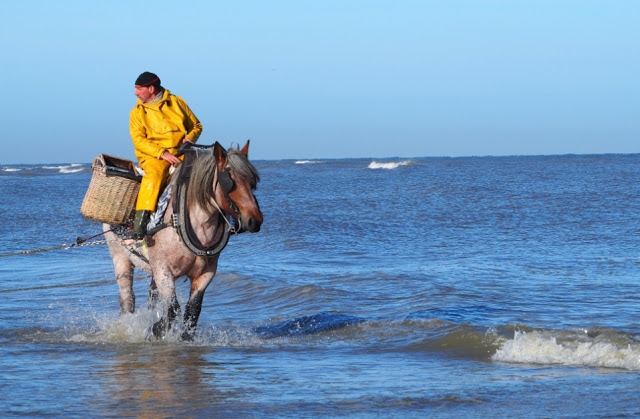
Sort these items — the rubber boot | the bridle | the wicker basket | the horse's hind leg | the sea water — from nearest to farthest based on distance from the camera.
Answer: the sea water
the bridle
the rubber boot
the wicker basket
the horse's hind leg

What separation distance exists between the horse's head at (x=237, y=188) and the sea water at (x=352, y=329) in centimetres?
109

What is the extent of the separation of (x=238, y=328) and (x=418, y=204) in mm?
19419

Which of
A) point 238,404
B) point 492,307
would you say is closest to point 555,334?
point 492,307

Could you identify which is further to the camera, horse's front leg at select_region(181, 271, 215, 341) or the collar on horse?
horse's front leg at select_region(181, 271, 215, 341)

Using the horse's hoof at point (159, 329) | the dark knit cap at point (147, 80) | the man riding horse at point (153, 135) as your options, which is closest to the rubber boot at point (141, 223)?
the man riding horse at point (153, 135)

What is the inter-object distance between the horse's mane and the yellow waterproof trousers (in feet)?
1.32

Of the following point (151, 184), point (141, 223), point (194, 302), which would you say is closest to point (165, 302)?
point (194, 302)

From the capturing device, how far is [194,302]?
8.24 meters

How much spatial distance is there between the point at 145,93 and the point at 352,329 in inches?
116

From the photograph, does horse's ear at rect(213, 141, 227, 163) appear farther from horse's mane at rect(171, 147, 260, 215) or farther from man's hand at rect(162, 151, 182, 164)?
man's hand at rect(162, 151, 182, 164)

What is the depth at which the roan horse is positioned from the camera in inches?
293

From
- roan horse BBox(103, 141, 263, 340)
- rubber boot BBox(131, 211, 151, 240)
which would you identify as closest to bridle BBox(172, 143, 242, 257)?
roan horse BBox(103, 141, 263, 340)

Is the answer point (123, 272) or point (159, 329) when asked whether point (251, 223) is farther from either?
point (123, 272)

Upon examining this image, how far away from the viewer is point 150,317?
8.48 metres
